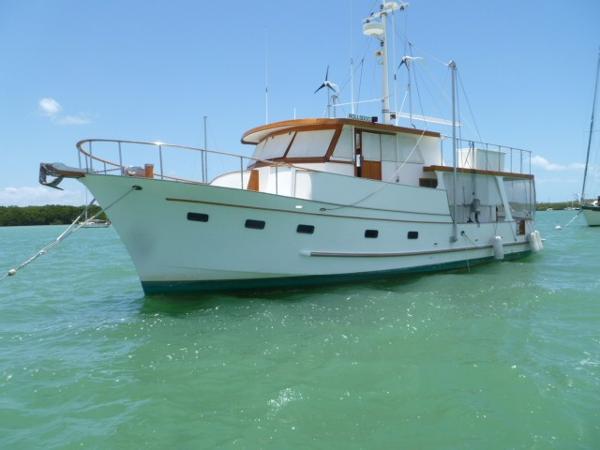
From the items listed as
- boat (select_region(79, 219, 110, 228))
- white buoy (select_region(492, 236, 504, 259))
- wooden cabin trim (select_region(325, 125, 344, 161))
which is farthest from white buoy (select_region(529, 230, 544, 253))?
boat (select_region(79, 219, 110, 228))

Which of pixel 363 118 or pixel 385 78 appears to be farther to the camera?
pixel 385 78

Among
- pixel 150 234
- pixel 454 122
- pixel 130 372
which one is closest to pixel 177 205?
pixel 150 234

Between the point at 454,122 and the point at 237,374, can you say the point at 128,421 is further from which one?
the point at 454,122

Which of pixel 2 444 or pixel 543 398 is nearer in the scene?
pixel 2 444

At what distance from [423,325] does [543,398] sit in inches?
89.0

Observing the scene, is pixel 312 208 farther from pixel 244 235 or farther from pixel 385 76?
pixel 385 76

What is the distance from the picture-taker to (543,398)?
3957mm

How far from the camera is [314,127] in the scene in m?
9.16

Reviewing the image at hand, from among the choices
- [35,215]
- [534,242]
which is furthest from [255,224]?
[35,215]

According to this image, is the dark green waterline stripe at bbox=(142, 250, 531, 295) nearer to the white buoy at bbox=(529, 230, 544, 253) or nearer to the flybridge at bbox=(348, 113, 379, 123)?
the flybridge at bbox=(348, 113, 379, 123)

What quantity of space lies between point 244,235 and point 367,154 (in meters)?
3.58

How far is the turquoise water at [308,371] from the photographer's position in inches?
139

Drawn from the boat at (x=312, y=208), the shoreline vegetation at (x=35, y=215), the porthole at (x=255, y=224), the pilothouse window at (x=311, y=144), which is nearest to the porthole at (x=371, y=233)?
the boat at (x=312, y=208)

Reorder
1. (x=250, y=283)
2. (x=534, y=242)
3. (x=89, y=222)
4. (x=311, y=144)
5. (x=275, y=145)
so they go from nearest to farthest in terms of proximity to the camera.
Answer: (x=89, y=222) < (x=250, y=283) < (x=311, y=144) < (x=275, y=145) < (x=534, y=242)
